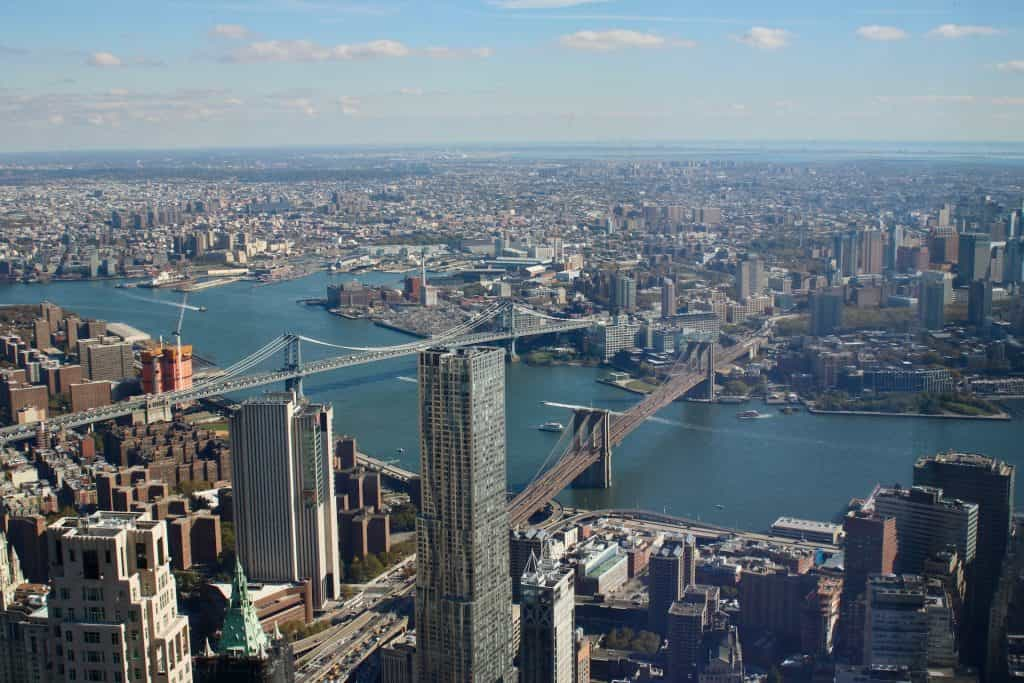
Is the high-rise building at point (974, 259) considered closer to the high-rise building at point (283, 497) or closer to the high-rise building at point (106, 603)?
the high-rise building at point (283, 497)

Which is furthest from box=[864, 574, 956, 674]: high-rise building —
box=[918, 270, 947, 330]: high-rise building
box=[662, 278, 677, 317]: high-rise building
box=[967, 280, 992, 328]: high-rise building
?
box=[662, 278, 677, 317]: high-rise building

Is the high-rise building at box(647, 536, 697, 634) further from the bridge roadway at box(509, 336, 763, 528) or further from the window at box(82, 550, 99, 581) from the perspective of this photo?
the window at box(82, 550, 99, 581)

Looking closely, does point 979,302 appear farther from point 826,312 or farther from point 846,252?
point 846,252

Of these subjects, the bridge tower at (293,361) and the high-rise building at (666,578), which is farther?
the bridge tower at (293,361)

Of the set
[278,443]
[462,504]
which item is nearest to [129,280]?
[278,443]

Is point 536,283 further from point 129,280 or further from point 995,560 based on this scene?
point 995,560

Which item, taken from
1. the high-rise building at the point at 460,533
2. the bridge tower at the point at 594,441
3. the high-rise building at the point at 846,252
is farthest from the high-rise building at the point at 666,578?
the high-rise building at the point at 846,252

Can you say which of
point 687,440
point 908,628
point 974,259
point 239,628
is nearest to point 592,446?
point 687,440
